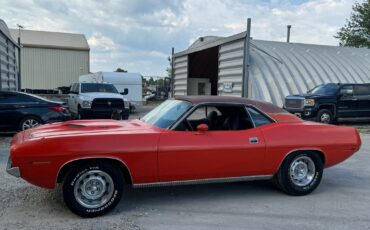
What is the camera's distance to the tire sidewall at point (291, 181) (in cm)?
556

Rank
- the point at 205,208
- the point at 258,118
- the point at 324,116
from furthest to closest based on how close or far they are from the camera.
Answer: the point at 324,116 < the point at 258,118 < the point at 205,208

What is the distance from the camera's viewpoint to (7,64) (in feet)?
55.3

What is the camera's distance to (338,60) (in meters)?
23.1

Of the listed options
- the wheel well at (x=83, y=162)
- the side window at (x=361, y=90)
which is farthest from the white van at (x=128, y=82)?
the wheel well at (x=83, y=162)

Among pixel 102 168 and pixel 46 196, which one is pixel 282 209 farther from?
pixel 46 196

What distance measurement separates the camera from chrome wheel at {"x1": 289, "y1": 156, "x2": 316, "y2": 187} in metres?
5.64

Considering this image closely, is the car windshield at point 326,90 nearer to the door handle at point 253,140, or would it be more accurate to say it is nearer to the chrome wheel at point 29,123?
the chrome wheel at point 29,123

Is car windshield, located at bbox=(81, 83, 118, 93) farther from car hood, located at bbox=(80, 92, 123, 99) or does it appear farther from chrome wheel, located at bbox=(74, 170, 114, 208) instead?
chrome wheel, located at bbox=(74, 170, 114, 208)

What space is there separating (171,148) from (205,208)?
3.01 ft

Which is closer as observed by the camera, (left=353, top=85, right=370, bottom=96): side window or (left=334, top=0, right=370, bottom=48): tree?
(left=353, top=85, right=370, bottom=96): side window

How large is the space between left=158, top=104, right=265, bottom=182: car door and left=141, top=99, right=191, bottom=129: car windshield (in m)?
0.26

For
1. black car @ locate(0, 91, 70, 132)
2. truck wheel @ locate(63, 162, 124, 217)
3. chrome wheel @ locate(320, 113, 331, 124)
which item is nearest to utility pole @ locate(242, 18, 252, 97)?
chrome wheel @ locate(320, 113, 331, 124)

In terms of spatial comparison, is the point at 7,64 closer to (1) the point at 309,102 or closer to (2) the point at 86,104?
(2) the point at 86,104

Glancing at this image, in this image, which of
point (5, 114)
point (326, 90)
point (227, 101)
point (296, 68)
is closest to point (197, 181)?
point (227, 101)
